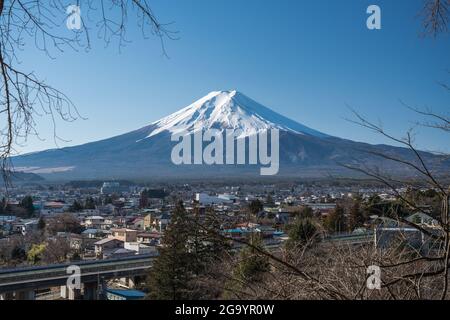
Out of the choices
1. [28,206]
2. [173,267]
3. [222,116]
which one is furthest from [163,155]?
[173,267]

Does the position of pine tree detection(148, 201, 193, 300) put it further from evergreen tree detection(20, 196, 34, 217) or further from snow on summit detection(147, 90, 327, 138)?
snow on summit detection(147, 90, 327, 138)

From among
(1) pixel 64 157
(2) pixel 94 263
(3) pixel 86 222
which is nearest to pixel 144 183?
(1) pixel 64 157

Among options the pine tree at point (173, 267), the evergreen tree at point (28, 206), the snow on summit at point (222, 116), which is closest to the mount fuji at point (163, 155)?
the snow on summit at point (222, 116)

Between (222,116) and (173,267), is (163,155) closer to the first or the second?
(222,116)

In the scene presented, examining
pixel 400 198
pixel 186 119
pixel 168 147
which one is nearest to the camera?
pixel 400 198
